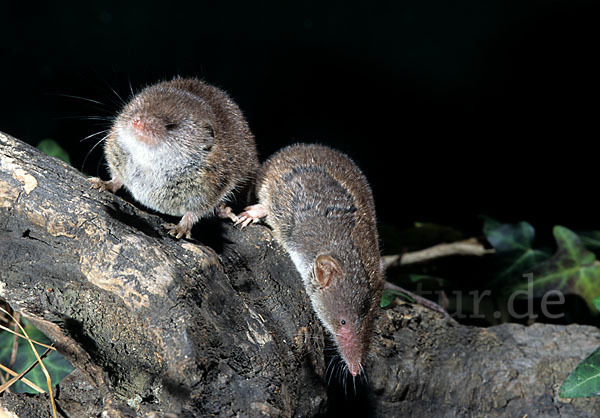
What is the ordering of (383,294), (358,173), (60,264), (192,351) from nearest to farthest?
(192,351), (60,264), (383,294), (358,173)

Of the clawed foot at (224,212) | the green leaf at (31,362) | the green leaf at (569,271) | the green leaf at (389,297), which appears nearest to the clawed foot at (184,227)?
the clawed foot at (224,212)

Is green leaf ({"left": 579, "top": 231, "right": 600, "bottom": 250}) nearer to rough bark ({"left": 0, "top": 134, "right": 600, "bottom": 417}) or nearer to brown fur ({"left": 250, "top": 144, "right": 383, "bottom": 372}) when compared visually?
brown fur ({"left": 250, "top": 144, "right": 383, "bottom": 372})

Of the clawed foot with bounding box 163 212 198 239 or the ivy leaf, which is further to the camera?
the ivy leaf

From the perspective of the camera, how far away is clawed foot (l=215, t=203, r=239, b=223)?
113 inches

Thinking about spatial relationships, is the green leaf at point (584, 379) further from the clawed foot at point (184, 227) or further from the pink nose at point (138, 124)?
the pink nose at point (138, 124)

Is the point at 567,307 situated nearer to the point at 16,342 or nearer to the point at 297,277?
the point at 297,277

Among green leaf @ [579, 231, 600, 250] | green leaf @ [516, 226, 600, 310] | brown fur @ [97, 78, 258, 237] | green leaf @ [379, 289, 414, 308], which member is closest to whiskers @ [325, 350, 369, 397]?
green leaf @ [379, 289, 414, 308]

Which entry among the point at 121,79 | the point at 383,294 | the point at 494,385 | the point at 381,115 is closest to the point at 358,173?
the point at 383,294

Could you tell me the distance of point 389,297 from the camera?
295 centimetres

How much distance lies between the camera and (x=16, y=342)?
2.71 metres

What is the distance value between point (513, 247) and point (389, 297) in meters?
0.91

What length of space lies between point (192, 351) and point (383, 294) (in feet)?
3.84

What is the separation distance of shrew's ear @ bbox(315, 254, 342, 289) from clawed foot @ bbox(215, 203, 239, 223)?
0.43 metres

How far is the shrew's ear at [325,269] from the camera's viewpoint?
2695 millimetres
